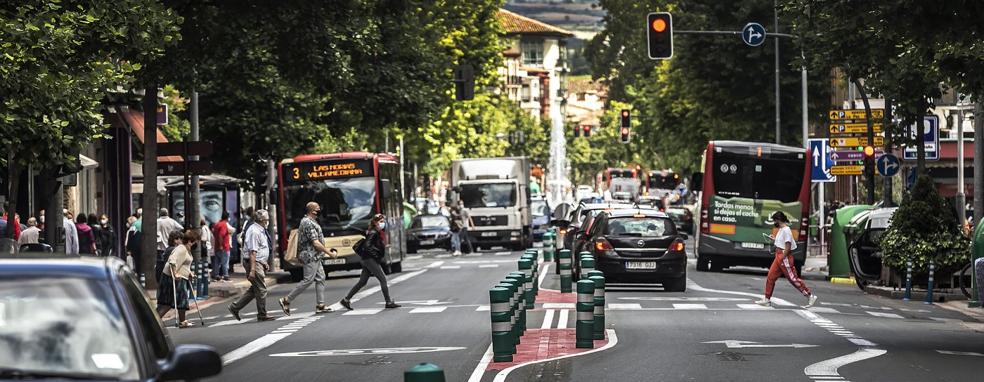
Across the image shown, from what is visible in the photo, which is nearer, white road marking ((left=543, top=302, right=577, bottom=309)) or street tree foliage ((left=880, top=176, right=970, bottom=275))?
white road marking ((left=543, top=302, right=577, bottom=309))

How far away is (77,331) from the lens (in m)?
7.47

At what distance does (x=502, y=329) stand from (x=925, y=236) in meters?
16.1

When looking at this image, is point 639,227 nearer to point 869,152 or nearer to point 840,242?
point 840,242

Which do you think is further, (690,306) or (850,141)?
(850,141)

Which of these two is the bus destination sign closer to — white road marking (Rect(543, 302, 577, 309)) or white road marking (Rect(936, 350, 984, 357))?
white road marking (Rect(543, 302, 577, 309))

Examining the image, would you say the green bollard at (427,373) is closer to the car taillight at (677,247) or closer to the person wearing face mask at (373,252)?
the person wearing face mask at (373,252)

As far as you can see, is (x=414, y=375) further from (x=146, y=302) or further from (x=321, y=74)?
(x=321, y=74)

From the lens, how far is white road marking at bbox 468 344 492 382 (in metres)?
16.2

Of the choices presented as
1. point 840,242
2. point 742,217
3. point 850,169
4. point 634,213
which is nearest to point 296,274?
point 742,217

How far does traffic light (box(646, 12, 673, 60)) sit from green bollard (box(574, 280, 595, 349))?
15315 millimetres

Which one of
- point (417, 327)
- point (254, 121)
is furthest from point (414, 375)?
point (254, 121)

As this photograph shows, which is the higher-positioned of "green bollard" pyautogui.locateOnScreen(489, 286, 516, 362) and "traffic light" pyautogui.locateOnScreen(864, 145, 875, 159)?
"traffic light" pyautogui.locateOnScreen(864, 145, 875, 159)

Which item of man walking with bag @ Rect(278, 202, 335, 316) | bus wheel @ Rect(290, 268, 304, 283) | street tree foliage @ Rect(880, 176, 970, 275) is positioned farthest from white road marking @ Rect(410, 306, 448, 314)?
bus wheel @ Rect(290, 268, 304, 283)

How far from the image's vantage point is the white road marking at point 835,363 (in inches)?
654
